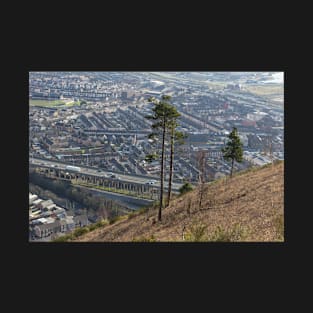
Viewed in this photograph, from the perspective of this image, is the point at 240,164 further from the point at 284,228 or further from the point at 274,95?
the point at 284,228

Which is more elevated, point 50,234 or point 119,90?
point 119,90

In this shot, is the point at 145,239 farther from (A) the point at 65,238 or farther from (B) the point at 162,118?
(B) the point at 162,118

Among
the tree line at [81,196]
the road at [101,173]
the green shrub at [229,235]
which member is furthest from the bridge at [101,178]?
the green shrub at [229,235]

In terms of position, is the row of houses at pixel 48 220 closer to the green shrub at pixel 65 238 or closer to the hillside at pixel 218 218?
the green shrub at pixel 65 238

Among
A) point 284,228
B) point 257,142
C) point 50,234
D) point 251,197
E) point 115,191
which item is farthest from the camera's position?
point 257,142

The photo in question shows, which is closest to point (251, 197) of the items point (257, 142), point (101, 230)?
point (101, 230)

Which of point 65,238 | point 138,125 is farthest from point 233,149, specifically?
point 65,238
